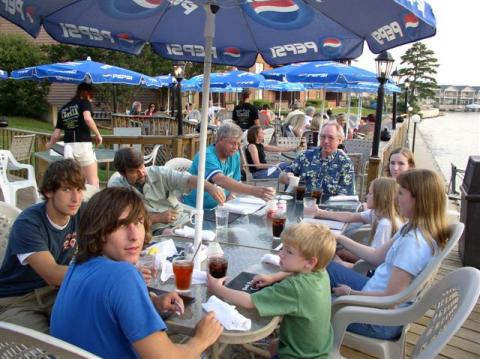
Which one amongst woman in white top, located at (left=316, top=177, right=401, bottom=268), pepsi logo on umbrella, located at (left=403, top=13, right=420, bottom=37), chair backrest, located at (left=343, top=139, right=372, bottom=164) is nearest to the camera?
pepsi logo on umbrella, located at (left=403, top=13, right=420, bottom=37)

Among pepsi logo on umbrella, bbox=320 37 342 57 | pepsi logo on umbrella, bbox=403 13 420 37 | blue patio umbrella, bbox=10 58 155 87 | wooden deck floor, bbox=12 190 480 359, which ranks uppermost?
blue patio umbrella, bbox=10 58 155 87

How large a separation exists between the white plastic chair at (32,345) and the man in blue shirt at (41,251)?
75 cm

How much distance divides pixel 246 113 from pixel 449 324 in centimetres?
912

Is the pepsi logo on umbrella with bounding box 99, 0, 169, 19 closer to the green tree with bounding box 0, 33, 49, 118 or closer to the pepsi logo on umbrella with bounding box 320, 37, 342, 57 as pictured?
the pepsi logo on umbrella with bounding box 320, 37, 342, 57

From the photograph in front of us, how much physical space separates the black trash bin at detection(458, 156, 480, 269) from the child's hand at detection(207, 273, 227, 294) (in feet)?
11.5

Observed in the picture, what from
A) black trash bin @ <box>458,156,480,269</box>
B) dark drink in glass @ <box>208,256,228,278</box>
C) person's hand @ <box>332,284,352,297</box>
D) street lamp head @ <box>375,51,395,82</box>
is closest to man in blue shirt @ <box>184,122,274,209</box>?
person's hand @ <box>332,284,352,297</box>

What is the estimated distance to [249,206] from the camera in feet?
11.8

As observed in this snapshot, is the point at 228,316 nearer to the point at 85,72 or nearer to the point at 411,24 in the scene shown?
the point at 411,24

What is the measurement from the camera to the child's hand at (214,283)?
73.5 inches

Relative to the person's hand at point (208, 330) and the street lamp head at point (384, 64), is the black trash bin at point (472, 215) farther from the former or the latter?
the person's hand at point (208, 330)

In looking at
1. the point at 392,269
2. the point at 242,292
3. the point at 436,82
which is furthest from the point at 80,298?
the point at 436,82

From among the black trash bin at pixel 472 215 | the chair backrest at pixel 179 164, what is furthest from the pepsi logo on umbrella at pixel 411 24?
the chair backrest at pixel 179 164

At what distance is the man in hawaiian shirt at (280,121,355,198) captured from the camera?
4.45 meters

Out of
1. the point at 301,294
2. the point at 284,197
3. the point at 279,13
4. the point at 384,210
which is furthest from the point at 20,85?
the point at 301,294
